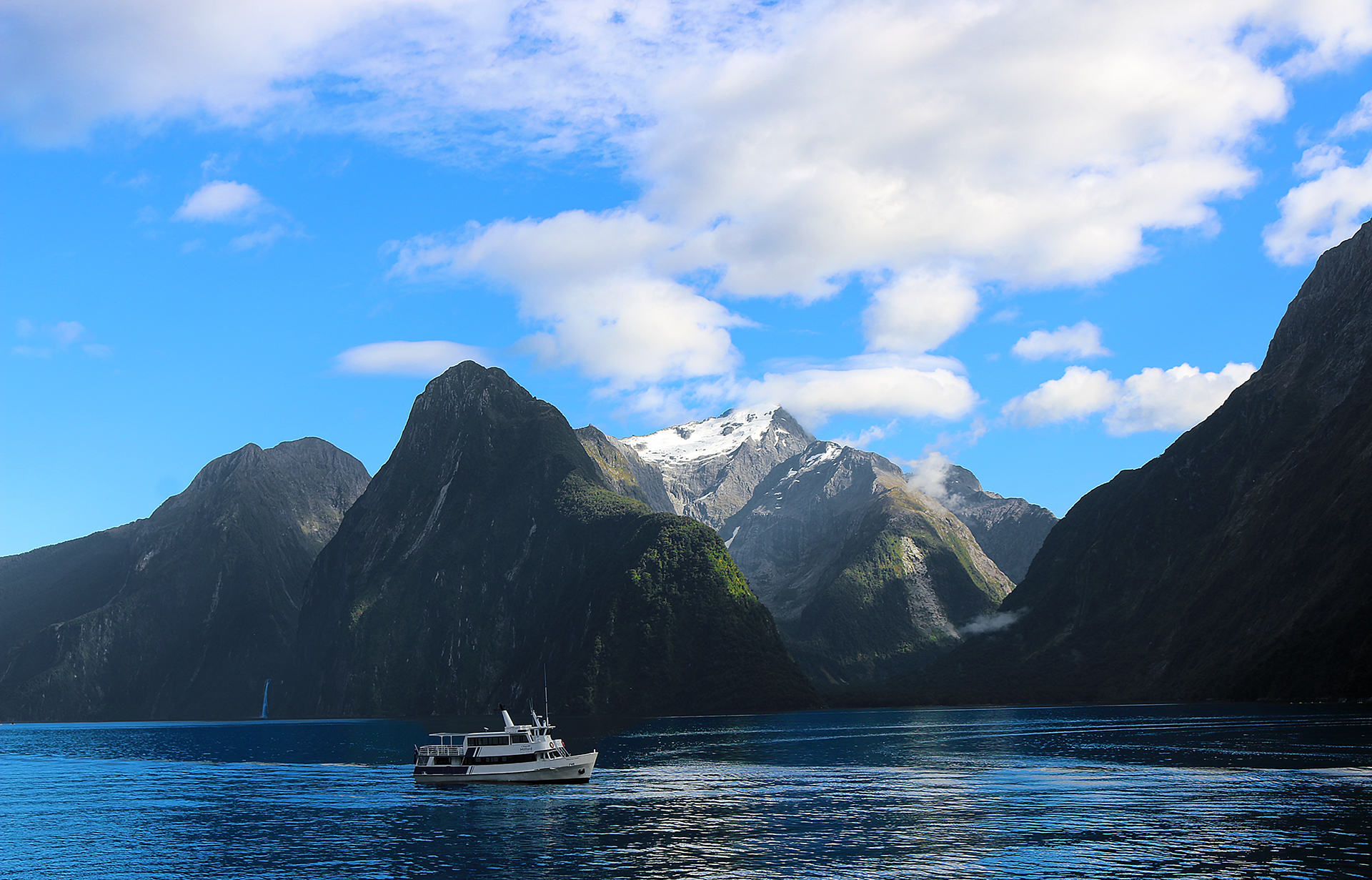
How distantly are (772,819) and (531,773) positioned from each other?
48.8 meters

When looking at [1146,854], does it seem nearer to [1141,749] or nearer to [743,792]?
[743,792]

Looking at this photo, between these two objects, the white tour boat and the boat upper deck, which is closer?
the white tour boat

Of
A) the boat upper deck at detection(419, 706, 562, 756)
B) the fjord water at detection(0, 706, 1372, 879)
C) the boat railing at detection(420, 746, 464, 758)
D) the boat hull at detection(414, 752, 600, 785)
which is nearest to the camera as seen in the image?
the fjord water at detection(0, 706, 1372, 879)

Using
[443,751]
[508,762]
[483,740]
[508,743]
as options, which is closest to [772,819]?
[508,762]

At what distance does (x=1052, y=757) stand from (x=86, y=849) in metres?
128

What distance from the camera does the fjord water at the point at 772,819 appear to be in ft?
269

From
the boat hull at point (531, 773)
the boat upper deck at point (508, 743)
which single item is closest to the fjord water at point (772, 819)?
the boat hull at point (531, 773)

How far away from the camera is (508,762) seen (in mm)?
144250

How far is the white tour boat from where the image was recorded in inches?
5625

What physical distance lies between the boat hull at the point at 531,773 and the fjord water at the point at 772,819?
2429mm

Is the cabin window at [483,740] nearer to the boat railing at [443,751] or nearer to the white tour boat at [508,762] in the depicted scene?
the white tour boat at [508,762]

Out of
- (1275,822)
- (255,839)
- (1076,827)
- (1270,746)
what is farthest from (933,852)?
(1270,746)

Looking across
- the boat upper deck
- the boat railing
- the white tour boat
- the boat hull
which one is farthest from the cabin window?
the boat hull

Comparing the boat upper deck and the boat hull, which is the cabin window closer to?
the boat upper deck
